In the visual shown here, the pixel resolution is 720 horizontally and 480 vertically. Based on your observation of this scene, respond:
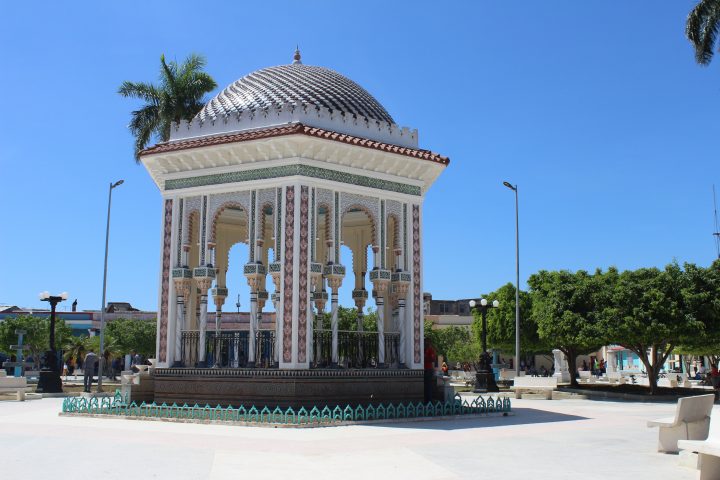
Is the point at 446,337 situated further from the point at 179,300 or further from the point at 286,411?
the point at 286,411

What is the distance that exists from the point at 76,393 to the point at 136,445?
19.5 m

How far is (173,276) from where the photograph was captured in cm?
1989

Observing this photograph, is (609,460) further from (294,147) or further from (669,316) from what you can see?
(669,316)

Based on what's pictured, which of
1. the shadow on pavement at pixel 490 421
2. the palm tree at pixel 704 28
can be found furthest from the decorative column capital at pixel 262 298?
the palm tree at pixel 704 28

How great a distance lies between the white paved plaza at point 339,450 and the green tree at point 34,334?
124 feet

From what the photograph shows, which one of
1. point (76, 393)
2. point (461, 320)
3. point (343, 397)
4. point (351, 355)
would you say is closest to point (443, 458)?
point (343, 397)

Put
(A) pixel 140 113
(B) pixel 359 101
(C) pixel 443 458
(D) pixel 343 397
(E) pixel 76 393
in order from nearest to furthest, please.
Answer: (C) pixel 443 458 → (D) pixel 343 397 → (B) pixel 359 101 → (E) pixel 76 393 → (A) pixel 140 113

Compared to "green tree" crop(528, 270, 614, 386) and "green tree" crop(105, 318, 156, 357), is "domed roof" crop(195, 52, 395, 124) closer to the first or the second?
"green tree" crop(528, 270, 614, 386)

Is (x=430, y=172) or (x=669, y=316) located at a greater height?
(x=430, y=172)

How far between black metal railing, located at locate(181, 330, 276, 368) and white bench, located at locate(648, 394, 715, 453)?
962 centimetres

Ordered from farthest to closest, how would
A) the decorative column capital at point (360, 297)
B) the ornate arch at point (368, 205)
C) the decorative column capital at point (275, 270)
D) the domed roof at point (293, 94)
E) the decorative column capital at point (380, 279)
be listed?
the decorative column capital at point (360, 297)
the domed roof at point (293, 94)
the decorative column capital at point (380, 279)
the ornate arch at point (368, 205)
the decorative column capital at point (275, 270)

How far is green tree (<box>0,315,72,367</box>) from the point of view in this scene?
53.4m

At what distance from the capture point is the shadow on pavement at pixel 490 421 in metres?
16.2

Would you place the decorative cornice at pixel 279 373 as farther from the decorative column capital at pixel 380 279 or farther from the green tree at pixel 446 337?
the green tree at pixel 446 337
